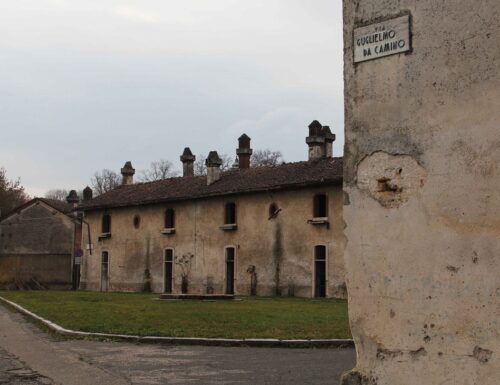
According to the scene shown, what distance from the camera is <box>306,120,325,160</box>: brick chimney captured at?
35.7 m

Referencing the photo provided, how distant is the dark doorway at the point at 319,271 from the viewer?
32.2m

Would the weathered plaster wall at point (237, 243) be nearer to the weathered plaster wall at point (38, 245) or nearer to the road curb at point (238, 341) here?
the weathered plaster wall at point (38, 245)

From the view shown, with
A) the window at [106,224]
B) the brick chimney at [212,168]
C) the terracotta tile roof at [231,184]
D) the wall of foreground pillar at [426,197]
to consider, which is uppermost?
the brick chimney at [212,168]

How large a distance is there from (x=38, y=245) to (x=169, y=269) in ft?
49.6

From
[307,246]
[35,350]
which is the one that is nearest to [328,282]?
[307,246]

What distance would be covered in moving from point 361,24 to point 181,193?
34589mm

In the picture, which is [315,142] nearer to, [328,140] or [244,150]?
[328,140]

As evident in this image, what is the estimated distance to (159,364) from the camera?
1044 cm

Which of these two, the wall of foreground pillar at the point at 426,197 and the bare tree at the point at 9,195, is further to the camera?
the bare tree at the point at 9,195

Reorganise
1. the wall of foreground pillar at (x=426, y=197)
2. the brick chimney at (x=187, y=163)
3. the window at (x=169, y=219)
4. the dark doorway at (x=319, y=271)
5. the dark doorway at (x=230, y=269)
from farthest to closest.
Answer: the brick chimney at (x=187, y=163) < the window at (x=169, y=219) < the dark doorway at (x=230, y=269) < the dark doorway at (x=319, y=271) < the wall of foreground pillar at (x=426, y=197)

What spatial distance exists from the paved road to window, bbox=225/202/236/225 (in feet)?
77.1

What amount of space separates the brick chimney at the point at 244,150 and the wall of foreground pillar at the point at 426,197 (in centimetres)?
3612

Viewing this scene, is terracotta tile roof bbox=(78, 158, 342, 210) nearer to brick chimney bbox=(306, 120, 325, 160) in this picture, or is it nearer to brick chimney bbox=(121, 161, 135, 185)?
brick chimney bbox=(306, 120, 325, 160)

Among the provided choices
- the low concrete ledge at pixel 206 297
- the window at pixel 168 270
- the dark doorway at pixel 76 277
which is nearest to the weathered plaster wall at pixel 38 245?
the dark doorway at pixel 76 277
